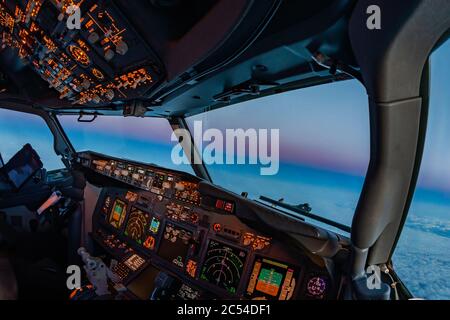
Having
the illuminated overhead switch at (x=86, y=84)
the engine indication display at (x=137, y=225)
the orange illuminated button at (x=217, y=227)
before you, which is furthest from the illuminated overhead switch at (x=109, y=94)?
the orange illuminated button at (x=217, y=227)

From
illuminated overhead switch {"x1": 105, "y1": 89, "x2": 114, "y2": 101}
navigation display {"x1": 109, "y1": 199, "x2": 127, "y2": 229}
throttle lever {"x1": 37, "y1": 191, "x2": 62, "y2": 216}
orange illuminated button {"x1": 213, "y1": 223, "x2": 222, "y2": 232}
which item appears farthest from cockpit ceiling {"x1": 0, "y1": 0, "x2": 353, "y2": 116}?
throttle lever {"x1": 37, "y1": 191, "x2": 62, "y2": 216}

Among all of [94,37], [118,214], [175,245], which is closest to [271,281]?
[175,245]

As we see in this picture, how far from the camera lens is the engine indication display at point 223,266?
216 centimetres

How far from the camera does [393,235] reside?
4.15 ft

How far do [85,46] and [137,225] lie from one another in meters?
1.85

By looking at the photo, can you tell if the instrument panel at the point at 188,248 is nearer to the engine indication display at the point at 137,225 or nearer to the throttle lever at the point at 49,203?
the engine indication display at the point at 137,225

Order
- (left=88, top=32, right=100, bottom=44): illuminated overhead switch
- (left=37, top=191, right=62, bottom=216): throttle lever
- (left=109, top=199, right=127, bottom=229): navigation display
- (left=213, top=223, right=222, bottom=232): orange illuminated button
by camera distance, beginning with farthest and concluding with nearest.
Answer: (left=37, top=191, right=62, bottom=216): throttle lever < (left=109, top=199, right=127, bottom=229): navigation display < (left=213, top=223, right=222, bottom=232): orange illuminated button < (left=88, top=32, right=100, bottom=44): illuminated overhead switch

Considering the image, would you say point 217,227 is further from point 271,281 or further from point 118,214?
point 118,214

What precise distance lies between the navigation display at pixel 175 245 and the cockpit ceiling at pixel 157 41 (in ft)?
3.99

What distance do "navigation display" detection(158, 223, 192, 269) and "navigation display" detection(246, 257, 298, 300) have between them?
0.73 meters

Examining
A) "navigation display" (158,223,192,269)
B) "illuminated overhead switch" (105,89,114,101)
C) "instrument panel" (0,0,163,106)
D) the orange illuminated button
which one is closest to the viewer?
"instrument panel" (0,0,163,106)

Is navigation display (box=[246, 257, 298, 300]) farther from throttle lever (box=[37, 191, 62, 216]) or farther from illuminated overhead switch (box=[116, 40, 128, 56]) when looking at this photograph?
throttle lever (box=[37, 191, 62, 216])

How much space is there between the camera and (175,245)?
267 cm

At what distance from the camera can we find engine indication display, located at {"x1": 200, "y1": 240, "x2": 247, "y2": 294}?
7.09 ft
